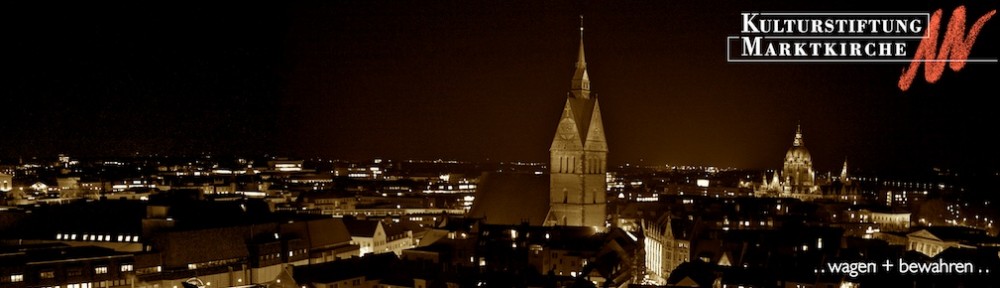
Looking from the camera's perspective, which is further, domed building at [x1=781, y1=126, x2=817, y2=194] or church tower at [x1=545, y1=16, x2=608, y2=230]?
domed building at [x1=781, y1=126, x2=817, y2=194]

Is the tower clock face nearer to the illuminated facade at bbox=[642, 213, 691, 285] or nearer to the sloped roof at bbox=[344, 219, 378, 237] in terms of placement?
the illuminated facade at bbox=[642, 213, 691, 285]

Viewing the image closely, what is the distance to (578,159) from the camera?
208 ft

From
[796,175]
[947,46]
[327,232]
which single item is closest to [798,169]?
[796,175]

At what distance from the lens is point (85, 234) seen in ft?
197

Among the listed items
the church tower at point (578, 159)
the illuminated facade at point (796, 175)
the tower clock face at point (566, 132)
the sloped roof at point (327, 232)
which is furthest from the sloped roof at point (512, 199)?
the illuminated facade at point (796, 175)

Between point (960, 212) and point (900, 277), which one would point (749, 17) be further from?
point (960, 212)

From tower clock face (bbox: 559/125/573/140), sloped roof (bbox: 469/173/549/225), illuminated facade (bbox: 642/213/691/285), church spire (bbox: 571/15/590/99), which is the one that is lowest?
illuminated facade (bbox: 642/213/691/285)

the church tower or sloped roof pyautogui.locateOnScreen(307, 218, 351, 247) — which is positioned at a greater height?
the church tower

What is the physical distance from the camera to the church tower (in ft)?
208

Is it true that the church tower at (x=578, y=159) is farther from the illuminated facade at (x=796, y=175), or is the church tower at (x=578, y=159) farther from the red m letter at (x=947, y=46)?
the illuminated facade at (x=796, y=175)

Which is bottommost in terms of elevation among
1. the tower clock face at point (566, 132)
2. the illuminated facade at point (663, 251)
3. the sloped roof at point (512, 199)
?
the illuminated facade at point (663, 251)

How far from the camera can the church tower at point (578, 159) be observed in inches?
2501

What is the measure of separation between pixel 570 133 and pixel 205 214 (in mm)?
34327

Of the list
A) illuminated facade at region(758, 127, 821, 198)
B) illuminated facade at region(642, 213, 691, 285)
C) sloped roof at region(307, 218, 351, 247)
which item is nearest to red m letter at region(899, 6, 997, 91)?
illuminated facade at region(642, 213, 691, 285)
